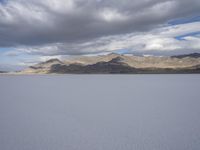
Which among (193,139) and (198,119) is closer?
(193,139)

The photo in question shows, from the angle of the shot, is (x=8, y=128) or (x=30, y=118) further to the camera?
(x=30, y=118)

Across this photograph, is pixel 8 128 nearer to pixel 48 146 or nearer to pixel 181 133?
pixel 48 146

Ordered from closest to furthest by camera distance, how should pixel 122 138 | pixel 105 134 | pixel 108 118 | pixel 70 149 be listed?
pixel 70 149 < pixel 122 138 < pixel 105 134 < pixel 108 118

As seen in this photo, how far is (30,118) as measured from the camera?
11789mm

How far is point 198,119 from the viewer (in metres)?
10.9

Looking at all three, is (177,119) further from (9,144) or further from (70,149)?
(9,144)

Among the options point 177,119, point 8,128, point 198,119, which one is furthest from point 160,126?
point 8,128

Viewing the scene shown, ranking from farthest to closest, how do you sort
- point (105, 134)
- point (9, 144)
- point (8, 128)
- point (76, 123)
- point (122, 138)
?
point (76, 123) < point (8, 128) < point (105, 134) < point (122, 138) < point (9, 144)

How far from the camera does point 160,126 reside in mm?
9711

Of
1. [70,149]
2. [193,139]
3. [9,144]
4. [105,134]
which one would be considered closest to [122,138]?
[105,134]

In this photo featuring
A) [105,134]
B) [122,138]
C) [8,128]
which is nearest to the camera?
[122,138]

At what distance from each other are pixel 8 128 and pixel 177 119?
8.87 m

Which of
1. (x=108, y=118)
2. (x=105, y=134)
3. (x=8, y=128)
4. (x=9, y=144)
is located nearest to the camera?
(x=9, y=144)

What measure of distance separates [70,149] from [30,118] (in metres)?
5.68
